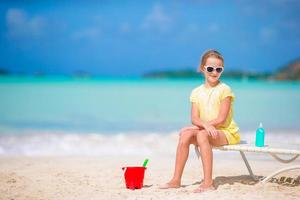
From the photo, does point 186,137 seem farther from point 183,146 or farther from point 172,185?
point 172,185

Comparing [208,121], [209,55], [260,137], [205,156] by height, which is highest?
[209,55]

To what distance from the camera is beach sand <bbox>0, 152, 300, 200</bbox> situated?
5496 mm

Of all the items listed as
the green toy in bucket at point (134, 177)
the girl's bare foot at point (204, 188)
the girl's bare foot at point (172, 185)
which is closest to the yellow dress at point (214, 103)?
the girl's bare foot at point (204, 188)

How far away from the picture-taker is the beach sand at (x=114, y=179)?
216 inches

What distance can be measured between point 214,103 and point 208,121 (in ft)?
0.65

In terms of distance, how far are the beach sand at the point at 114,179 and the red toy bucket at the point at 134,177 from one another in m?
0.07

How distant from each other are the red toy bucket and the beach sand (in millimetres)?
75

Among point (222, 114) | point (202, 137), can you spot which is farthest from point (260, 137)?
point (202, 137)

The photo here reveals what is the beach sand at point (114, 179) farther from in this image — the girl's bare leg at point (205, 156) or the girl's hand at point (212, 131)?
the girl's hand at point (212, 131)

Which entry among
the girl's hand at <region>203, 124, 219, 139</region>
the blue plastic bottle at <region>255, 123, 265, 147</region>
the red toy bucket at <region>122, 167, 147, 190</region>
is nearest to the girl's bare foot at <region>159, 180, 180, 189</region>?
the red toy bucket at <region>122, 167, 147, 190</region>

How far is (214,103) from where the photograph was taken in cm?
590

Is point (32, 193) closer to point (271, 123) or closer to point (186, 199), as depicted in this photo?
point (186, 199)

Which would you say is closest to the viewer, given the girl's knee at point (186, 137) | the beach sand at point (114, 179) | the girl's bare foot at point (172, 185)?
the beach sand at point (114, 179)

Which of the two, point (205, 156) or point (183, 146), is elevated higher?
point (183, 146)
